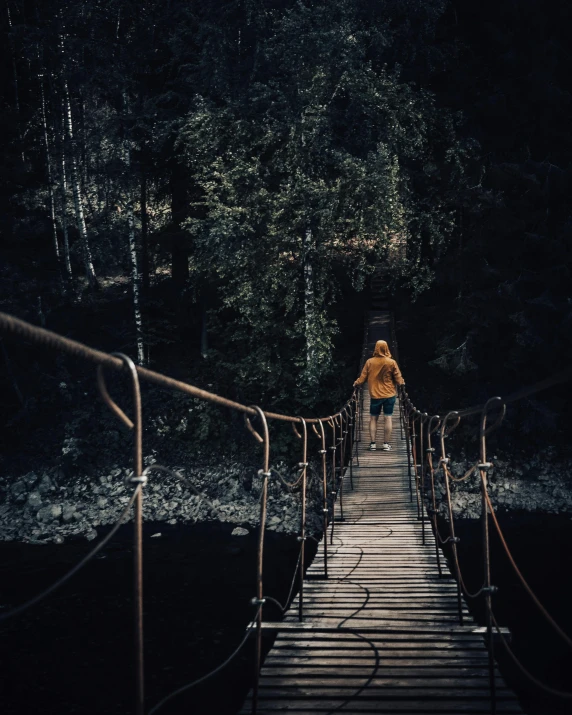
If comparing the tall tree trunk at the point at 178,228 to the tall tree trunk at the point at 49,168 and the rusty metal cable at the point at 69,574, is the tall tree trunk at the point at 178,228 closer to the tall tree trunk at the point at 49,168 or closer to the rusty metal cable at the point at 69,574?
the tall tree trunk at the point at 49,168

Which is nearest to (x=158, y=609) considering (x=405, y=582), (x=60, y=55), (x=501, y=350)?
(x=405, y=582)

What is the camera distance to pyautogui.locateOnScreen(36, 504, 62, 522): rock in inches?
553

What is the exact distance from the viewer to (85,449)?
15.7 meters

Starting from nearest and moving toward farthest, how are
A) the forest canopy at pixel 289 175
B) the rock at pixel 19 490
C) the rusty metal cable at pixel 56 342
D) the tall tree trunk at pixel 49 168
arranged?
the rusty metal cable at pixel 56 342 → the forest canopy at pixel 289 175 → the rock at pixel 19 490 → the tall tree trunk at pixel 49 168

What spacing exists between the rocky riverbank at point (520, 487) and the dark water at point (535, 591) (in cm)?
45

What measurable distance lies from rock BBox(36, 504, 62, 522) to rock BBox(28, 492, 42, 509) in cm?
34

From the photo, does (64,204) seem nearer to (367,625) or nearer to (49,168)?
(49,168)

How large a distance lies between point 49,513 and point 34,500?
2.23ft

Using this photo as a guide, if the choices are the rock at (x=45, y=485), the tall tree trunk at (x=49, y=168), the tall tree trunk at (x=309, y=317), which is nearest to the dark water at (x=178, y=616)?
the rock at (x=45, y=485)

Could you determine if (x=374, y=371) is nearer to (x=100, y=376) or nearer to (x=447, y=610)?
(x=447, y=610)

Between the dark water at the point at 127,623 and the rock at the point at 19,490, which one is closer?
the dark water at the point at 127,623

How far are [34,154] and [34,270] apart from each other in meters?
3.37

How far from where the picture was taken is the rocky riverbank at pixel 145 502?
543 inches

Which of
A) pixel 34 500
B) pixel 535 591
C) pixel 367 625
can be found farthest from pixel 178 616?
pixel 367 625
